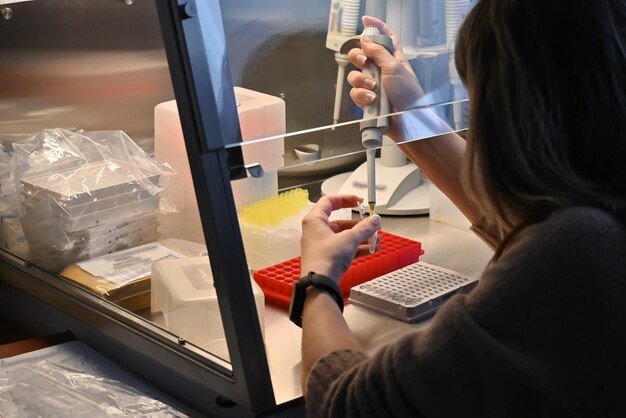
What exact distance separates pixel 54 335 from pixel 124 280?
0.76 ft

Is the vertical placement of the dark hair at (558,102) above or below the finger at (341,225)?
above

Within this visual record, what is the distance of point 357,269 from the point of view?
1621 mm

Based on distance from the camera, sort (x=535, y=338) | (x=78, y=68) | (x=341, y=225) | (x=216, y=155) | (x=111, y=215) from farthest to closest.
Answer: (x=78, y=68) < (x=111, y=215) < (x=341, y=225) < (x=216, y=155) < (x=535, y=338)

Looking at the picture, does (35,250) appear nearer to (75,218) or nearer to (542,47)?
(75,218)

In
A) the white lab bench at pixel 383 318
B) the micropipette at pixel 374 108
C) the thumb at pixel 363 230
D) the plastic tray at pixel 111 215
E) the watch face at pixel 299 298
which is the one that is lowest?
the white lab bench at pixel 383 318

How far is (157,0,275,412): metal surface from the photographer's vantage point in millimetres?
1127

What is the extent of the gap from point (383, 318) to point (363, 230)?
253 millimetres

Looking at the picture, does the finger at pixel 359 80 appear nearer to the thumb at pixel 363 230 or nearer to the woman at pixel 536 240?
the thumb at pixel 363 230

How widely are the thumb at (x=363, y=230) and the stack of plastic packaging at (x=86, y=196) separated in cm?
41

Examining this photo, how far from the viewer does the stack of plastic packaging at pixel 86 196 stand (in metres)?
1.60

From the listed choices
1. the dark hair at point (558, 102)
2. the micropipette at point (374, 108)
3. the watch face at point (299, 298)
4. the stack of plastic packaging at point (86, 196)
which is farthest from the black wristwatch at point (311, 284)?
the stack of plastic packaging at point (86, 196)

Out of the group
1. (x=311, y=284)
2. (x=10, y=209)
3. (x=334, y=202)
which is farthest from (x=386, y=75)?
(x=10, y=209)

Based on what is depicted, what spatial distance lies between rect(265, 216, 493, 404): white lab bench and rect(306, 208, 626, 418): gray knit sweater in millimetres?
359

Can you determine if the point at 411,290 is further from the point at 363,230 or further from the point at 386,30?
the point at 386,30
